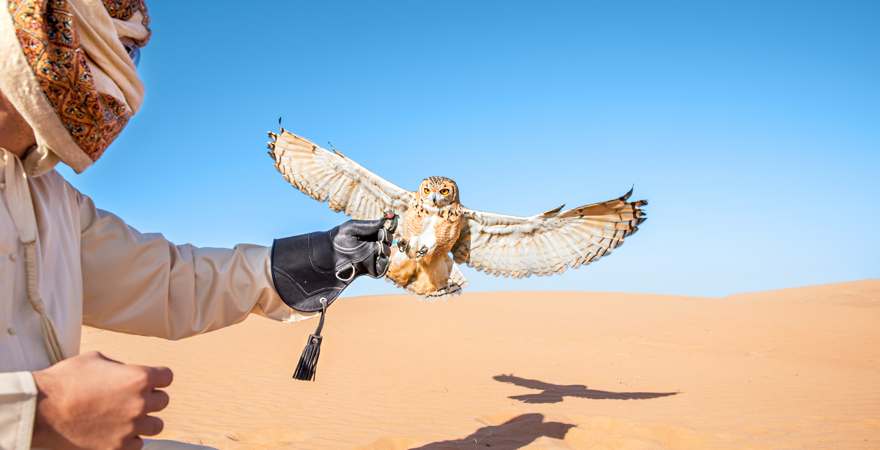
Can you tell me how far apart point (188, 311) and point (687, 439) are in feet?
13.6

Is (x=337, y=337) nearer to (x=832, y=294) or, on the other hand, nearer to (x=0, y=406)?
(x=0, y=406)

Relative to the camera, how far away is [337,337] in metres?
13.3

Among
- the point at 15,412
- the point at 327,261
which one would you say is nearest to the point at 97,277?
the point at 327,261

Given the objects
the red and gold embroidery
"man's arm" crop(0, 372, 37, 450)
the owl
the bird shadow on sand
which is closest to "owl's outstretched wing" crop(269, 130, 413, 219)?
the owl

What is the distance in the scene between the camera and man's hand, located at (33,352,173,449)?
111 centimetres

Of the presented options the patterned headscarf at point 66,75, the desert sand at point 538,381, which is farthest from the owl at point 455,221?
the patterned headscarf at point 66,75

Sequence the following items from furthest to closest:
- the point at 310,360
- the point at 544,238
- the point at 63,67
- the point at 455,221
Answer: the point at 544,238 < the point at 455,221 < the point at 310,360 < the point at 63,67

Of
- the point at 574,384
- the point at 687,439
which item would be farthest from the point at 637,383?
the point at 687,439

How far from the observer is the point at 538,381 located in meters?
8.59

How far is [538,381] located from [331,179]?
Result: 15.5 feet

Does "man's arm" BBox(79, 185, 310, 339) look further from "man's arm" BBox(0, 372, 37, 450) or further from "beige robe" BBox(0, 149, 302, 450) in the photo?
"man's arm" BBox(0, 372, 37, 450)

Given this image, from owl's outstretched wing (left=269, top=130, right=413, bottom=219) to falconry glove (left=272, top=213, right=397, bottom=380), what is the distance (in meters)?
3.25

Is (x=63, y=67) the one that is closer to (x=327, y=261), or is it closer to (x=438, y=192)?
(x=327, y=261)

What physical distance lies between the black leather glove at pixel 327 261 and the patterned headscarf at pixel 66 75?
69 cm
